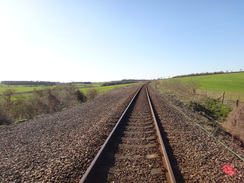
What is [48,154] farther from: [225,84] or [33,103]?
[225,84]

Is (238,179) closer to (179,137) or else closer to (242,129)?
(179,137)

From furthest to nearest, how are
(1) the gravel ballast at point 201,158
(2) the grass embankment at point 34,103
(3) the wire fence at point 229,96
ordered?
(3) the wire fence at point 229,96 < (2) the grass embankment at point 34,103 < (1) the gravel ballast at point 201,158

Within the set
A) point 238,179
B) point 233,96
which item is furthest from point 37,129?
point 233,96

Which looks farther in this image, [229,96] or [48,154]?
[229,96]

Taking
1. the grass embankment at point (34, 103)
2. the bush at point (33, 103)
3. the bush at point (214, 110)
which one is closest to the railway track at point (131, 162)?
the grass embankment at point (34, 103)

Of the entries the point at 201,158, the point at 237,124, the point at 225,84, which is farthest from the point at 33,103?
the point at 225,84

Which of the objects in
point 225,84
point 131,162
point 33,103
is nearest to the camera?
point 131,162

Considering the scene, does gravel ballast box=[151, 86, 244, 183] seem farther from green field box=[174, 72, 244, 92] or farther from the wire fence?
green field box=[174, 72, 244, 92]

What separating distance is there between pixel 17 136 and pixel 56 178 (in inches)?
164

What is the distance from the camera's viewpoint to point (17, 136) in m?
5.95

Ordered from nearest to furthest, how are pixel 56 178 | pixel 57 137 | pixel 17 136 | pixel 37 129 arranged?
pixel 56 178 → pixel 57 137 → pixel 17 136 → pixel 37 129

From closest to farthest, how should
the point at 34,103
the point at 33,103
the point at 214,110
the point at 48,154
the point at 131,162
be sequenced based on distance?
the point at 131,162
the point at 48,154
the point at 214,110
the point at 33,103
the point at 34,103

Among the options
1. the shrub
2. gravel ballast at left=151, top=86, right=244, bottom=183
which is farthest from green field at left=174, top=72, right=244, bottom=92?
gravel ballast at left=151, top=86, right=244, bottom=183

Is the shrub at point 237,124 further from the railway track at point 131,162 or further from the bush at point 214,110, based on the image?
the bush at point 214,110
